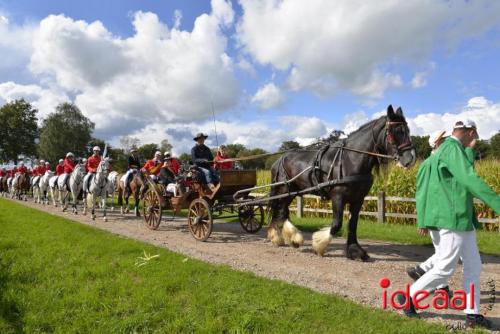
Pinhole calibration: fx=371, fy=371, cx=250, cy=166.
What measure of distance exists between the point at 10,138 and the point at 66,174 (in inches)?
1657

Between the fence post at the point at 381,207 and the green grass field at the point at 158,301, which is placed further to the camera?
the fence post at the point at 381,207

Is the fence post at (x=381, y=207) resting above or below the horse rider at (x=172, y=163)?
below

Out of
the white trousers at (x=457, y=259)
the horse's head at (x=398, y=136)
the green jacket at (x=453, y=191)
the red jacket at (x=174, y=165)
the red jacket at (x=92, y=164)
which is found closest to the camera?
the green jacket at (x=453, y=191)

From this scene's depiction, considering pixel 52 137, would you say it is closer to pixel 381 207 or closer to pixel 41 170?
pixel 41 170

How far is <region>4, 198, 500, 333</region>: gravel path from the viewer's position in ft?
16.2

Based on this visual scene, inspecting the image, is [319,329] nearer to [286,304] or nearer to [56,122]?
[286,304]

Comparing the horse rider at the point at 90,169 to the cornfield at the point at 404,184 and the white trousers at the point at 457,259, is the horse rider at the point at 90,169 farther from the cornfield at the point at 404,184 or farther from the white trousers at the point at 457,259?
the white trousers at the point at 457,259

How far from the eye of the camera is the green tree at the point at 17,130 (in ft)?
164

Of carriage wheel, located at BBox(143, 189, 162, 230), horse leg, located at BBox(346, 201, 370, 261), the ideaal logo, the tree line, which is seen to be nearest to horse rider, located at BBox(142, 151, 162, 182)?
carriage wheel, located at BBox(143, 189, 162, 230)

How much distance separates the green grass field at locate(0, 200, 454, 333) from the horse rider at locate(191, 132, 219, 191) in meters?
2.81

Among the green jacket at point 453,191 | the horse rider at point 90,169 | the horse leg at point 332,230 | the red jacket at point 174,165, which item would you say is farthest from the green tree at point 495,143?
the green jacket at point 453,191

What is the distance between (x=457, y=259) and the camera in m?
3.68

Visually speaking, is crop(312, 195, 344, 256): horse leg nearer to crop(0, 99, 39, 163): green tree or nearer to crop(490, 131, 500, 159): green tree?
crop(0, 99, 39, 163): green tree

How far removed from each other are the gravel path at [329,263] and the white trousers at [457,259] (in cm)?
50
